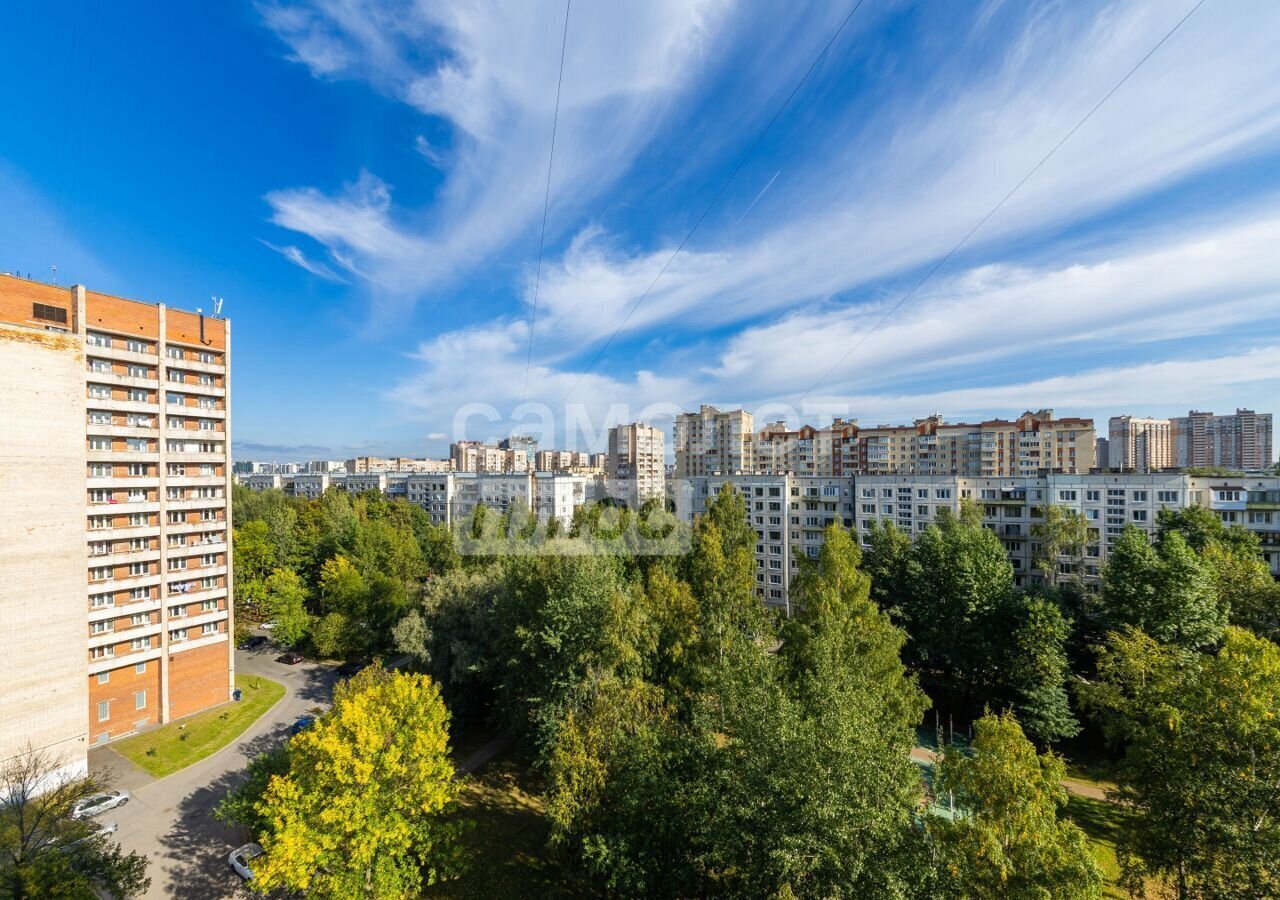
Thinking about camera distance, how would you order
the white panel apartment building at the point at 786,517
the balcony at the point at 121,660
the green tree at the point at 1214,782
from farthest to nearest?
the white panel apartment building at the point at 786,517, the balcony at the point at 121,660, the green tree at the point at 1214,782

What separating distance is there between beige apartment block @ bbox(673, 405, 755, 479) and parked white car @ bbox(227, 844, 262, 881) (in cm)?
5563

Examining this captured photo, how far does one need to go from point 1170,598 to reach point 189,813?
38027 mm

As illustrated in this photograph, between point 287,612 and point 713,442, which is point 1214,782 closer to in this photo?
point 287,612

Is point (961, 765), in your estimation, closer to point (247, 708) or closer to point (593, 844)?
point (593, 844)

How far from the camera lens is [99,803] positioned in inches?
683

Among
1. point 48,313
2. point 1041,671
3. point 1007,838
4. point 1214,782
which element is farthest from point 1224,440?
point 48,313

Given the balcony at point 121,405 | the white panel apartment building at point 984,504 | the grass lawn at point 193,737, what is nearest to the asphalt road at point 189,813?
the grass lawn at point 193,737

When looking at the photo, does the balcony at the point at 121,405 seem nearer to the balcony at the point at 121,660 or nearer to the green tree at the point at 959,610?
the balcony at the point at 121,660

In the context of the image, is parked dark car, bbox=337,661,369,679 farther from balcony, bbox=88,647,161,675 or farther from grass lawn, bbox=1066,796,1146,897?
grass lawn, bbox=1066,796,1146,897

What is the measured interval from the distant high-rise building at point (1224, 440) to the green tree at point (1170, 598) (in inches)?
2500

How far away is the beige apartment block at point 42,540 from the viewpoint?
17.6 meters

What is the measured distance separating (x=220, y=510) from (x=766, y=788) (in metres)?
29.6

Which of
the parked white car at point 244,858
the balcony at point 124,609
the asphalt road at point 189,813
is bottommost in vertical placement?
the asphalt road at point 189,813

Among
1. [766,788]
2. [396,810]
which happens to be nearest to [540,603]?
[396,810]
